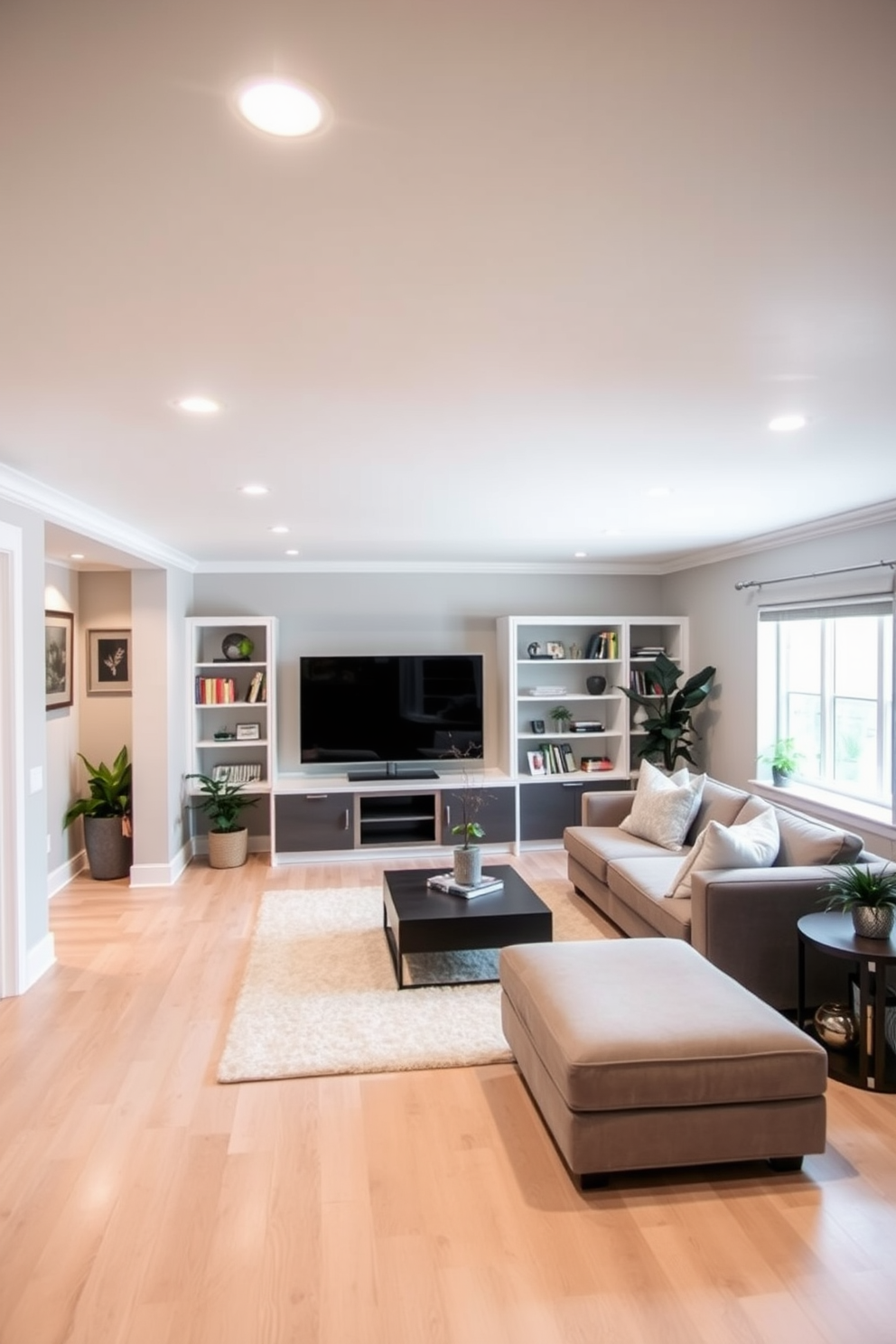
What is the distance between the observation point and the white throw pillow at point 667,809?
484 cm

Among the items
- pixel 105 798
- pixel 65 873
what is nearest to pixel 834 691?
pixel 105 798

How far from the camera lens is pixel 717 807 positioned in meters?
4.71

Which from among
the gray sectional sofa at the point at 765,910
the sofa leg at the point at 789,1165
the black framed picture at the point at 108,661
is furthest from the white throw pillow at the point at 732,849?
the black framed picture at the point at 108,661

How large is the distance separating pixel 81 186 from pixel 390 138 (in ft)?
1.77

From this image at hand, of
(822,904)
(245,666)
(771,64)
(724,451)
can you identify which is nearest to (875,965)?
(822,904)

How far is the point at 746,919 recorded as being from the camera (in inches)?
136

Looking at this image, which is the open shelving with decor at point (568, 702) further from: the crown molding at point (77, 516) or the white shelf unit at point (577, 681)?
the crown molding at point (77, 516)

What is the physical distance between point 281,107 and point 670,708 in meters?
5.79

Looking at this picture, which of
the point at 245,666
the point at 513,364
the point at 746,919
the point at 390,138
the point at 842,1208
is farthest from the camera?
the point at 245,666

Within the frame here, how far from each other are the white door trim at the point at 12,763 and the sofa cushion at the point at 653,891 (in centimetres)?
302

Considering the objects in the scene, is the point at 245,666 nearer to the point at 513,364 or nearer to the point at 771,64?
the point at 513,364

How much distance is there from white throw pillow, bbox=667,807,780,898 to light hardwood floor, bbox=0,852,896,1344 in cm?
101

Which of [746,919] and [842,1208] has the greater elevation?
[746,919]

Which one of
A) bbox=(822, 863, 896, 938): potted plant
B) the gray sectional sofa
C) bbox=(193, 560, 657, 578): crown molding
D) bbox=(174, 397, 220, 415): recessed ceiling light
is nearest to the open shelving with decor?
bbox=(193, 560, 657, 578): crown molding
